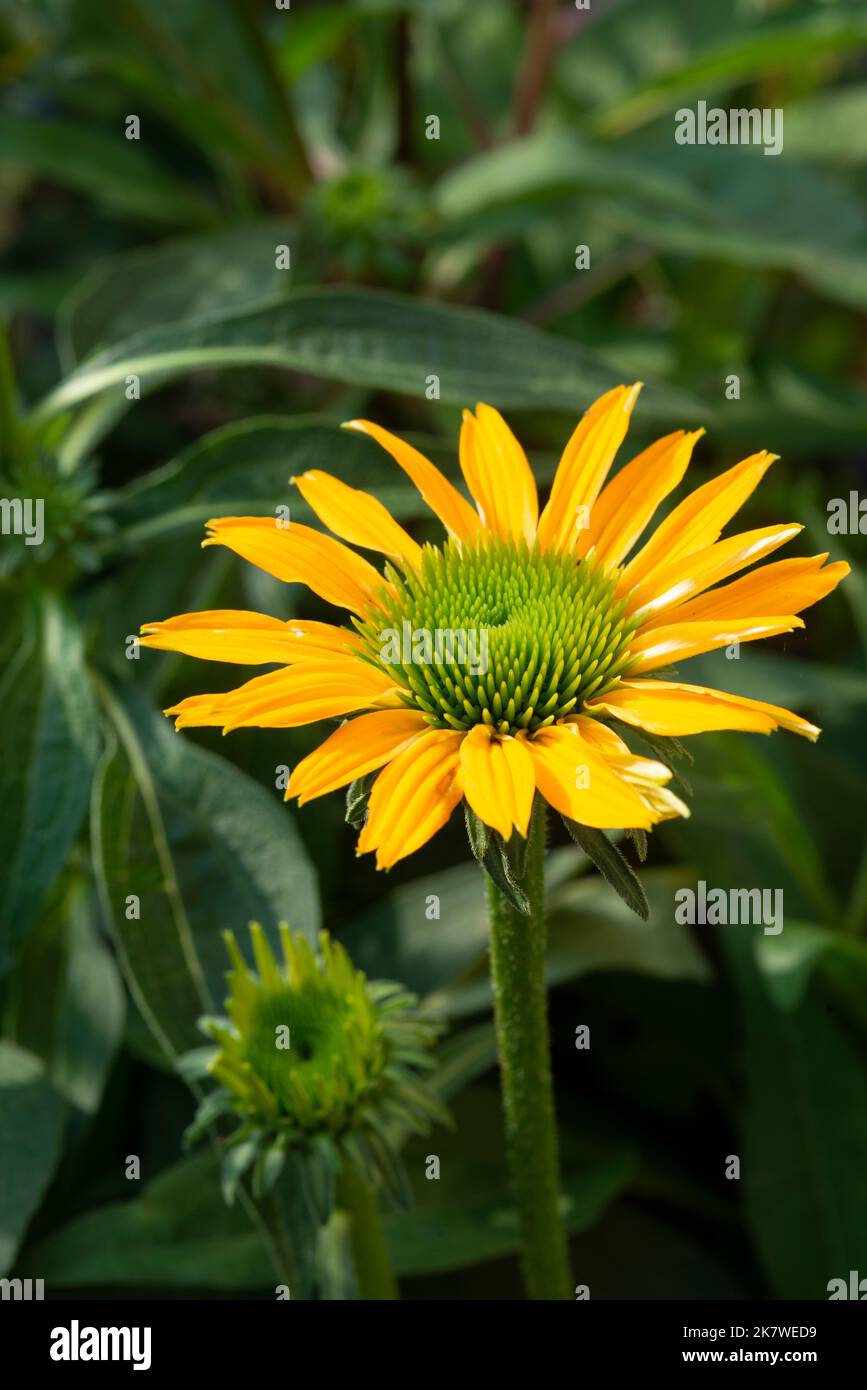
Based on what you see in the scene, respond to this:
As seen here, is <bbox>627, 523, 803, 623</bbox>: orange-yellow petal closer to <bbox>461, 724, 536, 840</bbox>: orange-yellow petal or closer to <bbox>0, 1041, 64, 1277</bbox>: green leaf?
<bbox>461, 724, 536, 840</bbox>: orange-yellow petal

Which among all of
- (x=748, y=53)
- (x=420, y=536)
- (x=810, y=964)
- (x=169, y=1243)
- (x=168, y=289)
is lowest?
(x=169, y=1243)

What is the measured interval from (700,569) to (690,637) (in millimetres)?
32

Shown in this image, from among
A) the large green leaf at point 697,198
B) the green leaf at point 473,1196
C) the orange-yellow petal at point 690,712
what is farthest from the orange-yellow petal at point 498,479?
the large green leaf at point 697,198

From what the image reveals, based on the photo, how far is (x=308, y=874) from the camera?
67cm

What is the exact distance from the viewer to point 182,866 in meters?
0.71

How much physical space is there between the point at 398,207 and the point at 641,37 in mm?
386

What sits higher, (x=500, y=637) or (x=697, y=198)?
(x=697, y=198)

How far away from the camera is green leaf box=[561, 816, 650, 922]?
443mm

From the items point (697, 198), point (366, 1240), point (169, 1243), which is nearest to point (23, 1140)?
point (169, 1243)

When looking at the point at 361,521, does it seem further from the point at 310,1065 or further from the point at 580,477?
the point at 310,1065

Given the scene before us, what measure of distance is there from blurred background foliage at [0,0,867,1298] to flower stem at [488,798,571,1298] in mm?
88

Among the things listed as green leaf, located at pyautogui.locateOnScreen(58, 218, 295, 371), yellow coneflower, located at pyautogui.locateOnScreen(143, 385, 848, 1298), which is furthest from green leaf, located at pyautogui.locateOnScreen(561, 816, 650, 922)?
green leaf, located at pyautogui.locateOnScreen(58, 218, 295, 371)

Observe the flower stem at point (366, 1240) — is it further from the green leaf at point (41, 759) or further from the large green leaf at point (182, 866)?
the green leaf at point (41, 759)

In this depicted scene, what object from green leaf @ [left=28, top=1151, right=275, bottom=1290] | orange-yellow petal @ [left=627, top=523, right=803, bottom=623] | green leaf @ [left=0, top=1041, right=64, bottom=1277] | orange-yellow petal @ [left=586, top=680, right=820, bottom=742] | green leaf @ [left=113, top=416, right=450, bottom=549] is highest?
green leaf @ [left=113, top=416, right=450, bottom=549]
